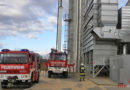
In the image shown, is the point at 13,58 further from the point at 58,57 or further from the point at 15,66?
the point at 58,57

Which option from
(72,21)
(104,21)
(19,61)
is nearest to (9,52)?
(19,61)

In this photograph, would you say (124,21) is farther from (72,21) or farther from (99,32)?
(72,21)

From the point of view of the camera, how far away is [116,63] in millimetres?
16359

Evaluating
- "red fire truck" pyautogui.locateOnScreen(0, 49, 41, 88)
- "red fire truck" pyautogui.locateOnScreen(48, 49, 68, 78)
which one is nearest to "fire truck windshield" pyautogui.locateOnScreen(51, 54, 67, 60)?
"red fire truck" pyautogui.locateOnScreen(48, 49, 68, 78)

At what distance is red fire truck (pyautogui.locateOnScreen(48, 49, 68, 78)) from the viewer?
21.4m

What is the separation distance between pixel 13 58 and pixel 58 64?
921cm

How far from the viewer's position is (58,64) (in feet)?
70.4

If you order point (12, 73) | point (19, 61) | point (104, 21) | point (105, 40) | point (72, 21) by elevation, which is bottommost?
point (12, 73)

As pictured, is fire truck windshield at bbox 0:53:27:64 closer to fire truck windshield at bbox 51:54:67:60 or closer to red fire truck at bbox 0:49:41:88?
red fire truck at bbox 0:49:41:88

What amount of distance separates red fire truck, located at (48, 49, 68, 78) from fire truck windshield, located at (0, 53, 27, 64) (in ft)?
29.7

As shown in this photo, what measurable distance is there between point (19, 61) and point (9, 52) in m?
0.92

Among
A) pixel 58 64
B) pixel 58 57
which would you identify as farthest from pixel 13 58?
pixel 58 57

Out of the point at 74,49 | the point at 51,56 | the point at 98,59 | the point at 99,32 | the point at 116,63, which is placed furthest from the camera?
the point at 74,49

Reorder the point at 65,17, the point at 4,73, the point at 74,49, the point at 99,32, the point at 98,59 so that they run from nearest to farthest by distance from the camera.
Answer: the point at 4,73 → the point at 99,32 → the point at 98,59 → the point at 74,49 → the point at 65,17
